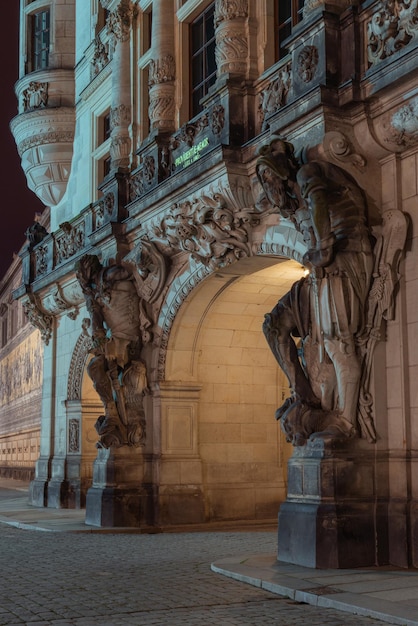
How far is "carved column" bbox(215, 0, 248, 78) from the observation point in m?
14.7

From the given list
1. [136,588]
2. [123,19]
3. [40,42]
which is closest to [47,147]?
[40,42]

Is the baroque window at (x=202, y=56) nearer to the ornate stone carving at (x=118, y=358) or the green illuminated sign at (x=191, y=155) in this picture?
the green illuminated sign at (x=191, y=155)

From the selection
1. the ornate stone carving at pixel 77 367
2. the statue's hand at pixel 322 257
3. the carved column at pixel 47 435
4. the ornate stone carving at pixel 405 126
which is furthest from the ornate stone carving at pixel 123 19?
the statue's hand at pixel 322 257

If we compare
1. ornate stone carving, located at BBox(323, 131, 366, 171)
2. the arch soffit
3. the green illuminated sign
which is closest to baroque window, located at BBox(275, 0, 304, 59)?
the green illuminated sign

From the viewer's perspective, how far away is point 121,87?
64.7 ft

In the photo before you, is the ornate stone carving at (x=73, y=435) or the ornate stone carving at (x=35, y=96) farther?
the ornate stone carving at (x=35, y=96)

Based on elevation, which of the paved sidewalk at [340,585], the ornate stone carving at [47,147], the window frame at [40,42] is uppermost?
the window frame at [40,42]

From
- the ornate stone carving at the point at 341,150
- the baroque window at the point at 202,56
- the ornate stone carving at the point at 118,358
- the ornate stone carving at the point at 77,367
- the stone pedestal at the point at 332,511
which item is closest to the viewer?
the stone pedestal at the point at 332,511

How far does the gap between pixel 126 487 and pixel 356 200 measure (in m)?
8.02

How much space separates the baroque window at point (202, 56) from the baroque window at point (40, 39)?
30.4 ft

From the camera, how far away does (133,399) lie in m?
17.7

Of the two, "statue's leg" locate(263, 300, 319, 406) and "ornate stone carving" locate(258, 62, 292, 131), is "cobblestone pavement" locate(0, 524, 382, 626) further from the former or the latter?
"ornate stone carving" locate(258, 62, 292, 131)

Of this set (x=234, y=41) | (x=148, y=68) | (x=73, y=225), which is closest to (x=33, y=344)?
(x=73, y=225)

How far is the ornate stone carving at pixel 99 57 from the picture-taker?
72.5 feet
